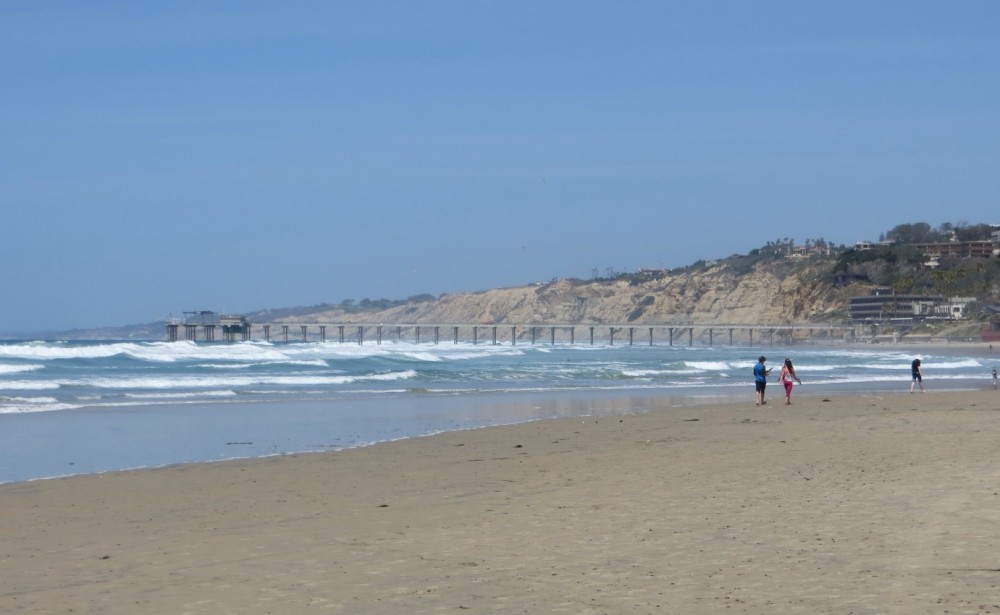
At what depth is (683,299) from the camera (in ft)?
474

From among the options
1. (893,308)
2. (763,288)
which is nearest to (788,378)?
(893,308)

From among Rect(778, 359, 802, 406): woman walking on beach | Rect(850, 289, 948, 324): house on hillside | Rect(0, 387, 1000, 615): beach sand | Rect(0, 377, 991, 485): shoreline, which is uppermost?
Rect(850, 289, 948, 324): house on hillside

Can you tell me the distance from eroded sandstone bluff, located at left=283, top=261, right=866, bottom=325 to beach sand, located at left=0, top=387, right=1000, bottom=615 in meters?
104

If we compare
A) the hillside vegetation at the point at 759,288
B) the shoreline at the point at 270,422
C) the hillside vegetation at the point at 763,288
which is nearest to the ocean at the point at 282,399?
the shoreline at the point at 270,422

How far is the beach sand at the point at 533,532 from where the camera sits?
600 centimetres

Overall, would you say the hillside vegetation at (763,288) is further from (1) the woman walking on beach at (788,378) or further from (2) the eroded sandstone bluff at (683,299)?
(1) the woman walking on beach at (788,378)

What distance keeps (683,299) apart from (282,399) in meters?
121

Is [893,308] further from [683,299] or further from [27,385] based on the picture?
[27,385]

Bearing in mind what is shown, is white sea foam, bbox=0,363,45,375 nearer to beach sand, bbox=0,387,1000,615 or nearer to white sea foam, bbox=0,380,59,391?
white sea foam, bbox=0,380,59,391

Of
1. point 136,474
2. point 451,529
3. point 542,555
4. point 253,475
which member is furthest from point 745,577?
point 136,474

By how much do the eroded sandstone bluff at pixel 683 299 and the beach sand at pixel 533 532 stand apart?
343 ft

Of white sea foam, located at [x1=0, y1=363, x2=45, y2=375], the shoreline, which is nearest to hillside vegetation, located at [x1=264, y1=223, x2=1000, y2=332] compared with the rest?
white sea foam, located at [x1=0, y1=363, x2=45, y2=375]

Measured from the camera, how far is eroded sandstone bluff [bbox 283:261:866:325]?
124 meters

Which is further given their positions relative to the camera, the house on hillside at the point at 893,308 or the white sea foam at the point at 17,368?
the house on hillside at the point at 893,308
